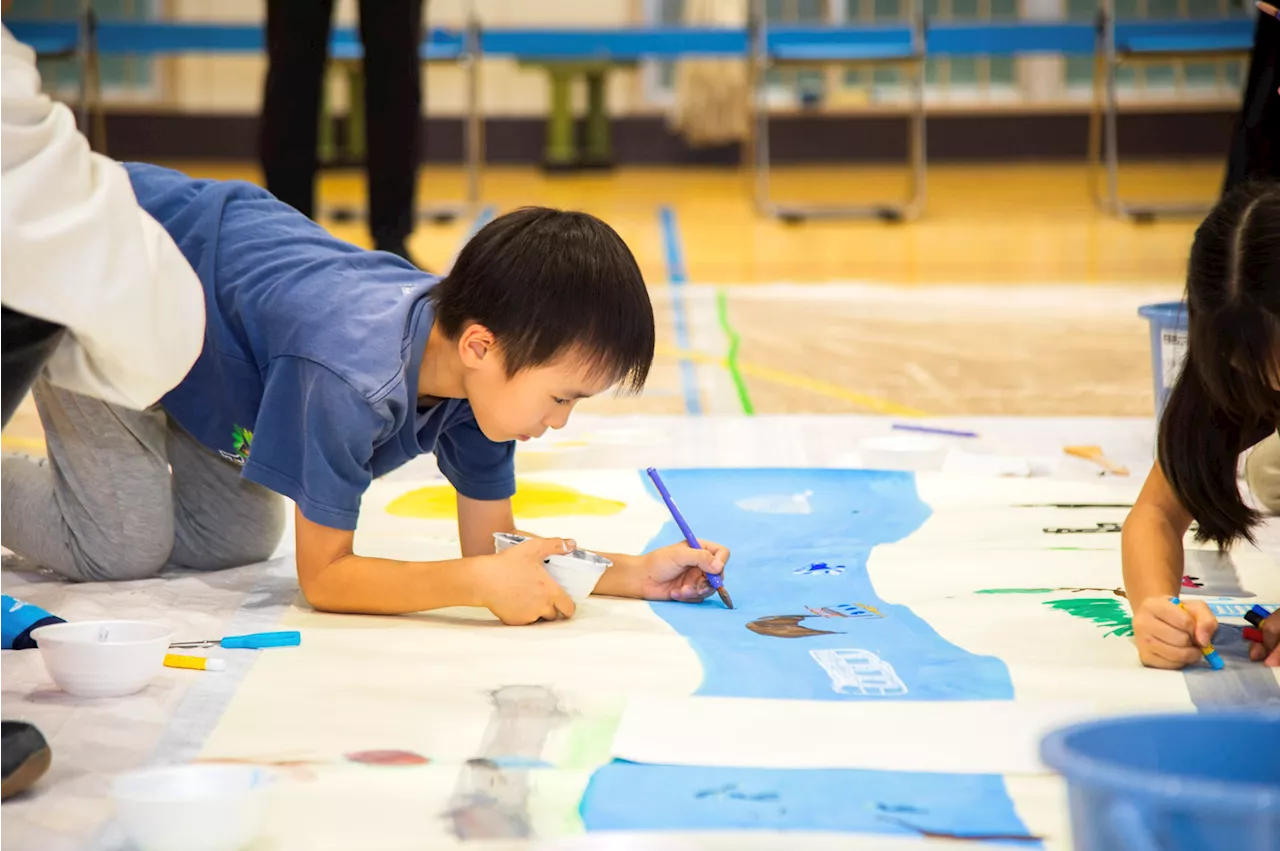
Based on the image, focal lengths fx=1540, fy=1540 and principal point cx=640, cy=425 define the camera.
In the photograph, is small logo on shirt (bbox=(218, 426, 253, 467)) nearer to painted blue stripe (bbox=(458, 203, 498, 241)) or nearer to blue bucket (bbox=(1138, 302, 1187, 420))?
blue bucket (bbox=(1138, 302, 1187, 420))

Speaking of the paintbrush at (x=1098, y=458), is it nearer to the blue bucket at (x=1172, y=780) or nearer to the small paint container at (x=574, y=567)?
the small paint container at (x=574, y=567)

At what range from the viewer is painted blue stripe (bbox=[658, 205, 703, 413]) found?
8.24ft

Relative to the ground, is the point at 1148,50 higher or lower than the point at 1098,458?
higher

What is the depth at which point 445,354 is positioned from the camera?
134 cm

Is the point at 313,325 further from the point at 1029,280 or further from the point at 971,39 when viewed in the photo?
the point at 971,39

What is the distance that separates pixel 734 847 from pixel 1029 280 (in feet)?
10.0

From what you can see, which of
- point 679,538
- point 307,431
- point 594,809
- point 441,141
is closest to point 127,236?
point 307,431

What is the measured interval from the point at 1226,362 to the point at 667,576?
53cm

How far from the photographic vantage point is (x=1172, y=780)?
65 cm

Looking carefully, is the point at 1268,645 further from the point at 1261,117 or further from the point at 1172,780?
the point at 1261,117

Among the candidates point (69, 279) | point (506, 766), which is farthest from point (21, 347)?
point (506, 766)

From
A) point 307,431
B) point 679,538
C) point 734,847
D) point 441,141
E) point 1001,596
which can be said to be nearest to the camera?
point 734,847

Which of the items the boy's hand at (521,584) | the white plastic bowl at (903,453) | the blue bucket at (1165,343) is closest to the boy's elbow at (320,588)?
the boy's hand at (521,584)

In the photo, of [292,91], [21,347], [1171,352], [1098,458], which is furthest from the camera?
[292,91]
